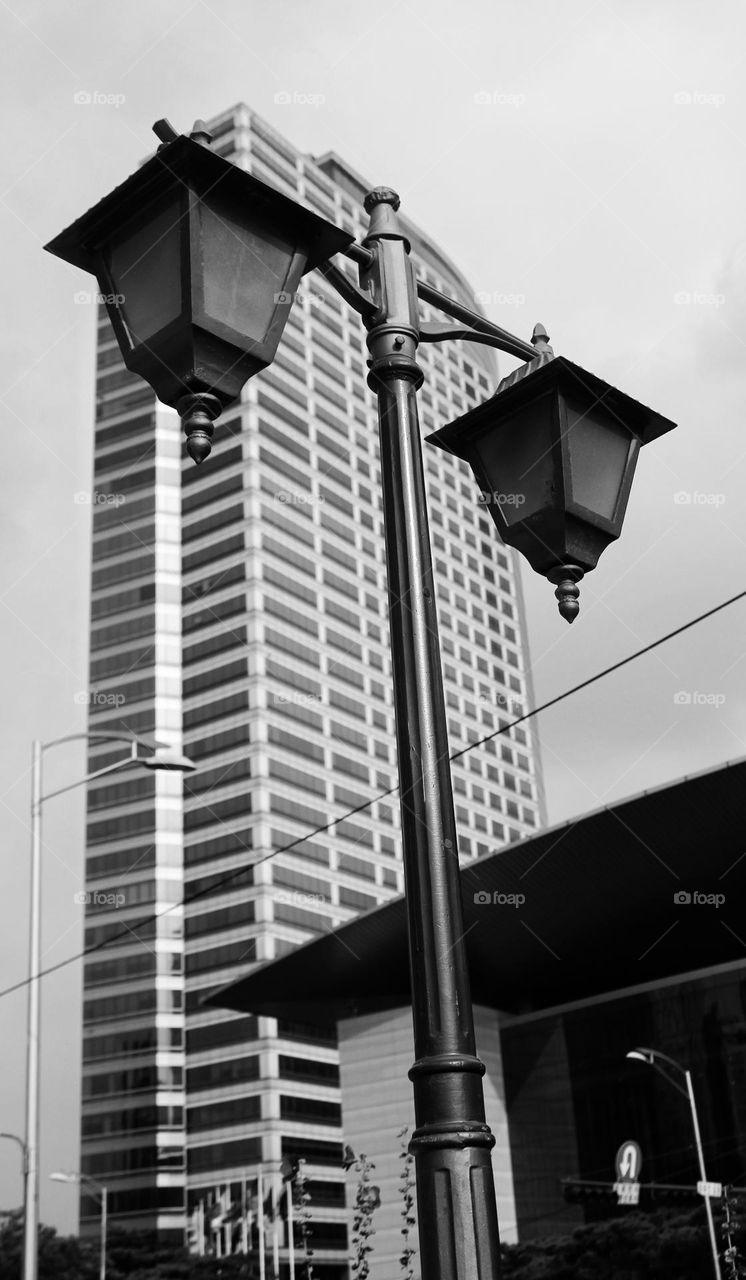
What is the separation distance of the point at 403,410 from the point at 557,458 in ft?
2.23

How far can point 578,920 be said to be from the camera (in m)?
40.5

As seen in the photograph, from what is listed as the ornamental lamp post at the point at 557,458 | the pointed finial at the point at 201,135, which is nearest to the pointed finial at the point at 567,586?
the ornamental lamp post at the point at 557,458

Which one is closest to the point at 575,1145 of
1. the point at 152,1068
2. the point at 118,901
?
the point at 152,1068

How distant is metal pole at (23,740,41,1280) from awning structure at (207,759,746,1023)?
12178 millimetres

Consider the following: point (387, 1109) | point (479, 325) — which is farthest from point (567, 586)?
point (387, 1109)

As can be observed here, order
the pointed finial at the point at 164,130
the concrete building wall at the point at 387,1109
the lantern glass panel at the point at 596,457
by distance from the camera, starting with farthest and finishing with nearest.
A: the concrete building wall at the point at 387,1109, the lantern glass panel at the point at 596,457, the pointed finial at the point at 164,130

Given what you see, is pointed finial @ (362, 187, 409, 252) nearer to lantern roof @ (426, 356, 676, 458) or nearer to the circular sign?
lantern roof @ (426, 356, 676, 458)

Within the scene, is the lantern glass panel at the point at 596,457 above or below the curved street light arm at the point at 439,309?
below

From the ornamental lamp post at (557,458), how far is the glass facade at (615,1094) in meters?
42.2

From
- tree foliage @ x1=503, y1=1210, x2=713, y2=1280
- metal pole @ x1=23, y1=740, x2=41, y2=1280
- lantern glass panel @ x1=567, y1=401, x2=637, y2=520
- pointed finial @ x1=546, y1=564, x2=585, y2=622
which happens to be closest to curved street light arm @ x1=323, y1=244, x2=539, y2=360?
lantern glass panel @ x1=567, y1=401, x2=637, y2=520

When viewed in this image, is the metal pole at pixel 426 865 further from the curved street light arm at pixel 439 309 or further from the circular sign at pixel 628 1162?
the circular sign at pixel 628 1162

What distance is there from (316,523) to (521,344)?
4232 inches

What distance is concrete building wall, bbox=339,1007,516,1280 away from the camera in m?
43.9

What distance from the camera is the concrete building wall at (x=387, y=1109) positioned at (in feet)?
144
